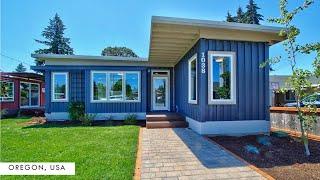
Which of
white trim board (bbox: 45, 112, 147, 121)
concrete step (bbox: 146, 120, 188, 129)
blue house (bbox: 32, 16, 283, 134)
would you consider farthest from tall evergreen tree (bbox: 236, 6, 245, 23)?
concrete step (bbox: 146, 120, 188, 129)

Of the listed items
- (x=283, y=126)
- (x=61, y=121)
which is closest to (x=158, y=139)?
(x=283, y=126)

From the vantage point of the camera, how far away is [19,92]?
17.8 metres

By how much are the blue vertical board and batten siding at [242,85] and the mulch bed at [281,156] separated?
852 millimetres

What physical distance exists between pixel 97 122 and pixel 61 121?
212cm

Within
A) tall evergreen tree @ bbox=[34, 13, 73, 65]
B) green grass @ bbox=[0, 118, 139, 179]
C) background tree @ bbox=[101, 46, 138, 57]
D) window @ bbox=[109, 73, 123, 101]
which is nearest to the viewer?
green grass @ bbox=[0, 118, 139, 179]

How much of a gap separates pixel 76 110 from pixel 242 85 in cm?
851

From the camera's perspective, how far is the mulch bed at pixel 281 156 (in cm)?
433

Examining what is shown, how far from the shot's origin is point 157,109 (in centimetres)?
1397

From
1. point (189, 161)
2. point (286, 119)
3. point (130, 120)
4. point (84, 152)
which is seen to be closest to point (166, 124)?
point (130, 120)

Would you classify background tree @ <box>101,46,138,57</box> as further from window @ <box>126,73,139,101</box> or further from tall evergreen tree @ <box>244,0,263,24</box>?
window @ <box>126,73,139,101</box>

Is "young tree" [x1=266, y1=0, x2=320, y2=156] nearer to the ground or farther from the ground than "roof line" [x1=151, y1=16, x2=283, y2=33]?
nearer to the ground

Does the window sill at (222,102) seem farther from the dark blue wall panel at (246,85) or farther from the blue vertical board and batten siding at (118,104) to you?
the blue vertical board and batten siding at (118,104)

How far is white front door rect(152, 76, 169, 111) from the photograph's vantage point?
1398 centimetres

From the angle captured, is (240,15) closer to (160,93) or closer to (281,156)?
(160,93)
